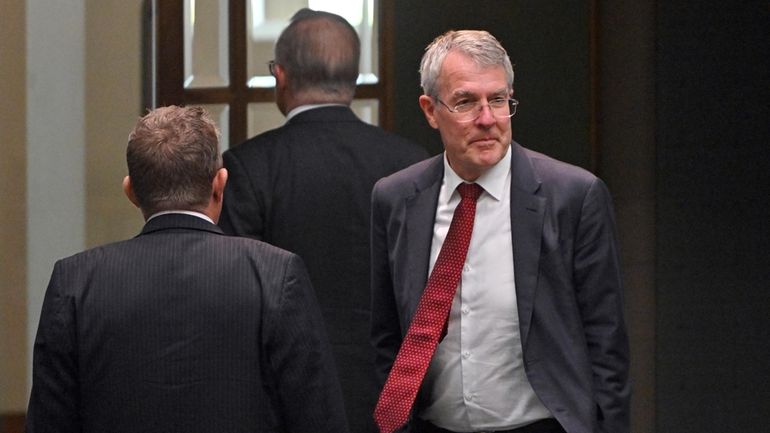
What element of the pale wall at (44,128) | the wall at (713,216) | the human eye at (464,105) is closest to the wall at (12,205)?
the pale wall at (44,128)

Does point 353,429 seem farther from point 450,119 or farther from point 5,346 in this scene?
point 5,346

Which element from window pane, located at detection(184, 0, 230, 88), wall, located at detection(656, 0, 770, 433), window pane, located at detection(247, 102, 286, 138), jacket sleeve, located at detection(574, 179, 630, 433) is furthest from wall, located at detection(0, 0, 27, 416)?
jacket sleeve, located at detection(574, 179, 630, 433)

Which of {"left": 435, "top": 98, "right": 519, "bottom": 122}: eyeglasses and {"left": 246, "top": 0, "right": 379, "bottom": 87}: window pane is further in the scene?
{"left": 246, "top": 0, "right": 379, "bottom": 87}: window pane

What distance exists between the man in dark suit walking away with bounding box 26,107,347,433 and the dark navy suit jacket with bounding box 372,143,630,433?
501 millimetres

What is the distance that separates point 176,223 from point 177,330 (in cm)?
20

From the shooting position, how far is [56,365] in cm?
272

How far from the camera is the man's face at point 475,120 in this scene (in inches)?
123

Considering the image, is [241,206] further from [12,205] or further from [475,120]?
[12,205]

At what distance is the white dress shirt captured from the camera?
3070mm

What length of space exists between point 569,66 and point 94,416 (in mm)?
3097

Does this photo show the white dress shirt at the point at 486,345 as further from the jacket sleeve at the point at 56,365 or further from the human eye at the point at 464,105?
the jacket sleeve at the point at 56,365

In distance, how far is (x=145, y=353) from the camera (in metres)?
2.70

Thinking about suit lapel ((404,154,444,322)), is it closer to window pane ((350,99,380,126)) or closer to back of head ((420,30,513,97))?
back of head ((420,30,513,97))

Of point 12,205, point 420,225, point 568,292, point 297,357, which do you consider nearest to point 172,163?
point 297,357
